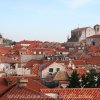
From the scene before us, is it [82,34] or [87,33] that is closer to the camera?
[82,34]

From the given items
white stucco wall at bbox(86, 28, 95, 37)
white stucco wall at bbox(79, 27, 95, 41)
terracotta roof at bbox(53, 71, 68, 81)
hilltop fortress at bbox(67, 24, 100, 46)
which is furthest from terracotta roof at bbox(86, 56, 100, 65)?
white stucco wall at bbox(86, 28, 95, 37)

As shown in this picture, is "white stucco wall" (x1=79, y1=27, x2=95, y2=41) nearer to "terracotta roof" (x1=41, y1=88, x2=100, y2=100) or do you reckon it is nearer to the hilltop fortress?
the hilltop fortress

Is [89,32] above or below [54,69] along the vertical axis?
above

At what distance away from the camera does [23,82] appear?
1611cm

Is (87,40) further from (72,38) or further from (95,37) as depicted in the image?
(72,38)

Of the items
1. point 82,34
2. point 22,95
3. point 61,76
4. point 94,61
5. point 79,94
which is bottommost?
point 61,76

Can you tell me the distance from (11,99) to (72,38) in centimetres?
13708

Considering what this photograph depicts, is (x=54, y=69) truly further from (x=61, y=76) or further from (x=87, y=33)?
(x=87, y=33)

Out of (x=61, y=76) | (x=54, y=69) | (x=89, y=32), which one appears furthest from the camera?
(x=89, y=32)

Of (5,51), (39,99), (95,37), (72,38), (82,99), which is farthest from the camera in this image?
(72,38)

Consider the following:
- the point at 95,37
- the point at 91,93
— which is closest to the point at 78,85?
the point at 91,93

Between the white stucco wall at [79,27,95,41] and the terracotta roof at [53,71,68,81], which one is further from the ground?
the white stucco wall at [79,27,95,41]

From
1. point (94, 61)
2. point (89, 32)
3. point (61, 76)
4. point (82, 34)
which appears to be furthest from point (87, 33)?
point (61, 76)

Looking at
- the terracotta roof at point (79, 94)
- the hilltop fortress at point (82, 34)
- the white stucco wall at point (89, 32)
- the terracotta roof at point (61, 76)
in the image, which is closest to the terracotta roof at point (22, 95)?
the terracotta roof at point (79, 94)
